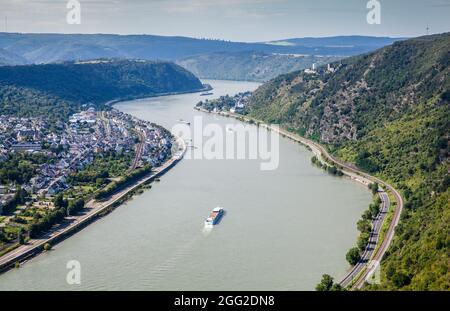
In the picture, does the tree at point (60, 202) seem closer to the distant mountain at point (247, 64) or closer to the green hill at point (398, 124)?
the green hill at point (398, 124)

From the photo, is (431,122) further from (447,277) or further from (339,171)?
(447,277)

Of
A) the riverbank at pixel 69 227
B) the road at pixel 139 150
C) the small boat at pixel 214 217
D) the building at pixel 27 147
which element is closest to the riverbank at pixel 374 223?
the small boat at pixel 214 217

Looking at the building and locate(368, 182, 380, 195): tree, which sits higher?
the building

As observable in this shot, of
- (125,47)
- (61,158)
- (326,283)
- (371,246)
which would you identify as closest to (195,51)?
(125,47)

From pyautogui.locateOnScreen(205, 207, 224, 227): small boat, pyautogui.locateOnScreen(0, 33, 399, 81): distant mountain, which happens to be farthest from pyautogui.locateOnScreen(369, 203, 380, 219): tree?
pyautogui.locateOnScreen(0, 33, 399, 81): distant mountain

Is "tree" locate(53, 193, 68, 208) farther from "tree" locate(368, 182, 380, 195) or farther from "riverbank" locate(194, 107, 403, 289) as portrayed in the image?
"tree" locate(368, 182, 380, 195)

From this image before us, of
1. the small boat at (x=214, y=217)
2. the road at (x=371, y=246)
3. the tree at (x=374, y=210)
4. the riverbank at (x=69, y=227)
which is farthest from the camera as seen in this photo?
the tree at (x=374, y=210)
